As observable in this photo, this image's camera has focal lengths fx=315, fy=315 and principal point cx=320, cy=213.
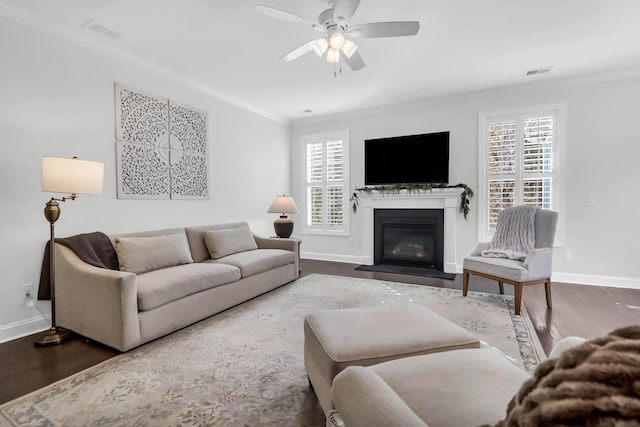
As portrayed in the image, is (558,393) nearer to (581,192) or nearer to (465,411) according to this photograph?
(465,411)

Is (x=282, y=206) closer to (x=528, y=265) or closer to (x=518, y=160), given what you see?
(x=528, y=265)

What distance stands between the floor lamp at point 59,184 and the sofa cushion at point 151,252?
489mm

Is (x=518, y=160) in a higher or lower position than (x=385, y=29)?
lower

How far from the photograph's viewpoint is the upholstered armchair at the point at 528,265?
9.87ft

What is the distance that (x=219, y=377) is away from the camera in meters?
1.92

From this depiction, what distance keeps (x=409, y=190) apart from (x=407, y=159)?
53 cm

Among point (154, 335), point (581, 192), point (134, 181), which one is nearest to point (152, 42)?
point (134, 181)

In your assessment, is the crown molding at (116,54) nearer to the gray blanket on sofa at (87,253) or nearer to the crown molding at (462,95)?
the crown molding at (462,95)

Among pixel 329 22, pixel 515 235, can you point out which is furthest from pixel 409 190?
pixel 329 22

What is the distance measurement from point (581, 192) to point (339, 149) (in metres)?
3.60

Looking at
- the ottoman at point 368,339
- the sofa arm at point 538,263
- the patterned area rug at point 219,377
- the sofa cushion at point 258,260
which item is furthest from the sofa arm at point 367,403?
the sofa arm at point 538,263

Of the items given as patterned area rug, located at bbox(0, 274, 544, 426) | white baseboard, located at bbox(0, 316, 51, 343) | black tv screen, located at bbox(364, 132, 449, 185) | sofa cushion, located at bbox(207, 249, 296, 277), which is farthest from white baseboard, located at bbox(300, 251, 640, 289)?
white baseboard, located at bbox(0, 316, 51, 343)

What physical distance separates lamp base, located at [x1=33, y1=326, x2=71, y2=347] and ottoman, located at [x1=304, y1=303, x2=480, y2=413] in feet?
6.85

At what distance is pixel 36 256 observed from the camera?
8.82 ft
